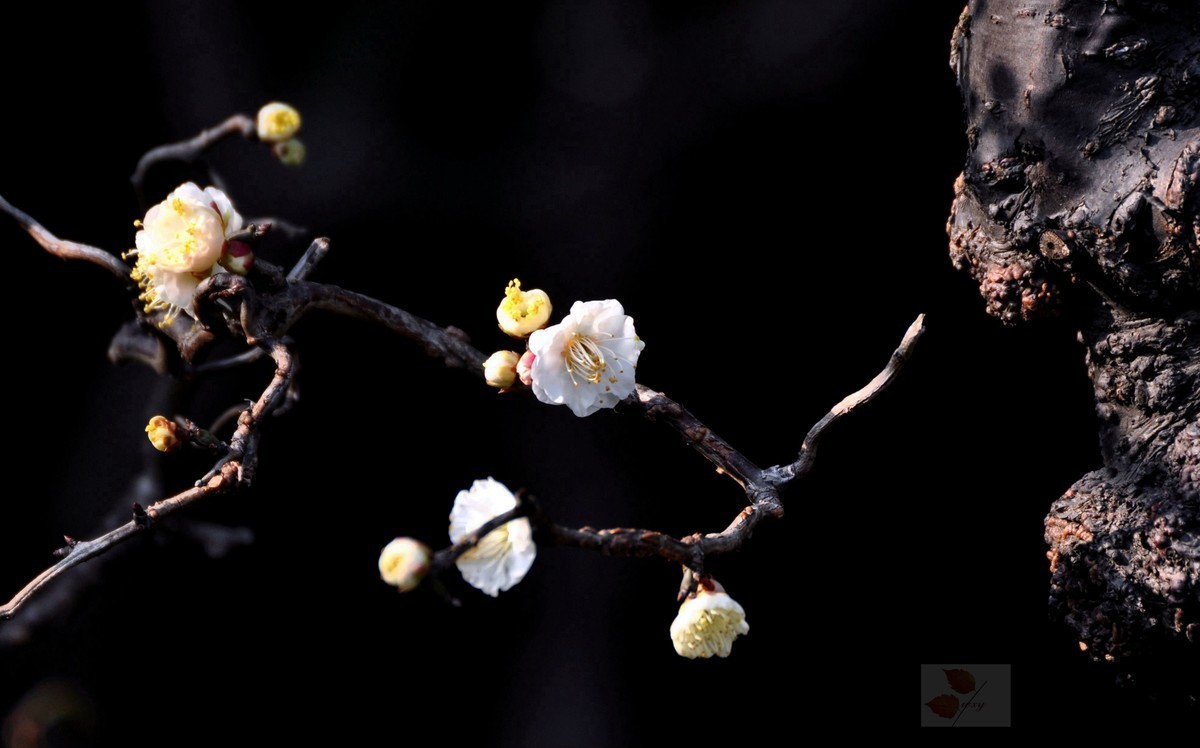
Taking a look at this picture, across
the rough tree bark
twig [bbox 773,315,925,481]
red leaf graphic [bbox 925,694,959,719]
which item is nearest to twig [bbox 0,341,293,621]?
twig [bbox 773,315,925,481]

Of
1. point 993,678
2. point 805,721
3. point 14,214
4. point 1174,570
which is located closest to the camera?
point 1174,570

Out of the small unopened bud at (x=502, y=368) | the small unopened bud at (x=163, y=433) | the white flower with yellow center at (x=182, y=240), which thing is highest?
the white flower with yellow center at (x=182, y=240)

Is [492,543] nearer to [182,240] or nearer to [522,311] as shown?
[522,311]

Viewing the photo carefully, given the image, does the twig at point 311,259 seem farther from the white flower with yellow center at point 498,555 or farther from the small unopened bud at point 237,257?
the white flower with yellow center at point 498,555

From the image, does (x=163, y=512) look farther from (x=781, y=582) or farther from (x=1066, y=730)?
(x=1066, y=730)

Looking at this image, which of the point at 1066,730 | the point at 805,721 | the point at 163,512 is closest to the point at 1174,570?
the point at 1066,730

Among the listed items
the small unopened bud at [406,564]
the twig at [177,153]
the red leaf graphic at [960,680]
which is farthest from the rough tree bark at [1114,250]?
the twig at [177,153]

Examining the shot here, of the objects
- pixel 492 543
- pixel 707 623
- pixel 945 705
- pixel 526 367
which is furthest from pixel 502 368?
pixel 945 705
